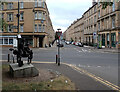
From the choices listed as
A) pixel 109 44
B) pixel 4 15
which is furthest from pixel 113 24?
pixel 4 15

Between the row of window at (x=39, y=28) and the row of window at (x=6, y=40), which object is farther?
the row of window at (x=6, y=40)

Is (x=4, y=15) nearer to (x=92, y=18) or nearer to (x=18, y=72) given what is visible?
(x=92, y=18)

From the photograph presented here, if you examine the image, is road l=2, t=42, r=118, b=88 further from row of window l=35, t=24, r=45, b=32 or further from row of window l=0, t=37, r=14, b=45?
row of window l=0, t=37, r=14, b=45

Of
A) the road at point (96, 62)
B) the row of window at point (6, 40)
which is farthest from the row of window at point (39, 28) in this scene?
the road at point (96, 62)

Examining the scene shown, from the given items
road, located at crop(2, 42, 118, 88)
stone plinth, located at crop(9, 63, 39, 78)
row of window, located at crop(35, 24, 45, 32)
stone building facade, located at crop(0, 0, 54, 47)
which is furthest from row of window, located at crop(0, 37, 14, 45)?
stone plinth, located at crop(9, 63, 39, 78)

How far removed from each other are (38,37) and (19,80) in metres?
32.1

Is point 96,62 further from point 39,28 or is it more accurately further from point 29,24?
point 29,24

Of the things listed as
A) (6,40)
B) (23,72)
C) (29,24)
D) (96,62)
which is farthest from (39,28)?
(23,72)

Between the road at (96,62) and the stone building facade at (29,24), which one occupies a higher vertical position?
the stone building facade at (29,24)

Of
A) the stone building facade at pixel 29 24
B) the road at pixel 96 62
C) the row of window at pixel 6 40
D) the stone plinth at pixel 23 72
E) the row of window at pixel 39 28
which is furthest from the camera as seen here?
A: the row of window at pixel 6 40

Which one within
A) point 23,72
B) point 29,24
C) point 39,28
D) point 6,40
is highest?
point 29,24

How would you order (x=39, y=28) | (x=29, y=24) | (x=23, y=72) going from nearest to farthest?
(x=23, y=72), (x=39, y=28), (x=29, y=24)

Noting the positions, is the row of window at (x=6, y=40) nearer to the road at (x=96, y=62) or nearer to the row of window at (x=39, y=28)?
the row of window at (x=39, y=28)

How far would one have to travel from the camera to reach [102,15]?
138ft
